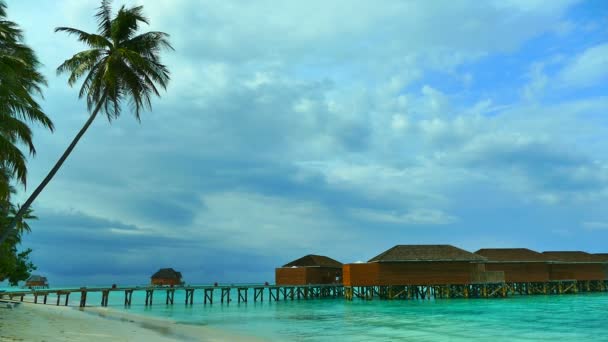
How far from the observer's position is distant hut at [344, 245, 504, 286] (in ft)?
146

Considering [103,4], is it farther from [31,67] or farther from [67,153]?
[67,153]

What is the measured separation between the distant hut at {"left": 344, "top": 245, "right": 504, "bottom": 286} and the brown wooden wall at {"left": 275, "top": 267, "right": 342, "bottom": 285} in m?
9.78

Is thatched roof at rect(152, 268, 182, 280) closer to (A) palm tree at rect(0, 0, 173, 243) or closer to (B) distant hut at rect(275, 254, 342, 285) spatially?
(B) distant hut at rect(275, 254, 342, 285)

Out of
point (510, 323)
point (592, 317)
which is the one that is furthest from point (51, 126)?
point (592, 317)

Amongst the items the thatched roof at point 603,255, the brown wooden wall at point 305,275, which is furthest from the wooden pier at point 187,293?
the thatched roof at point 603,255

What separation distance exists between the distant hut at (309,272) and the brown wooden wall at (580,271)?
27.5 metres

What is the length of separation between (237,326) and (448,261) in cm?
2646

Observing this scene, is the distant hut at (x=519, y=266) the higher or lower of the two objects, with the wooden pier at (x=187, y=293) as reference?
higher

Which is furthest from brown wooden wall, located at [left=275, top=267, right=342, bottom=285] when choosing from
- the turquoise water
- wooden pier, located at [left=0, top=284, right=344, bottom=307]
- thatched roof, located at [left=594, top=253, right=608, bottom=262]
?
thatched roof, located at [left=594, top=253, right=608, bottom=262]

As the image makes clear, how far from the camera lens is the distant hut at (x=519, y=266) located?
52031 mm

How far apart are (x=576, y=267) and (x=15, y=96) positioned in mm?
63578

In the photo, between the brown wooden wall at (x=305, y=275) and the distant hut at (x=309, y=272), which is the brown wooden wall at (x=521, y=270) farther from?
the brown wooden wall at (x=305, y=275)

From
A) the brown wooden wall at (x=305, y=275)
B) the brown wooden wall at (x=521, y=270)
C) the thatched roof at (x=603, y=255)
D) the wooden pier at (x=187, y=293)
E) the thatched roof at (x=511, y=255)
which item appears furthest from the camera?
the thatched roof at (x=603, y=255)

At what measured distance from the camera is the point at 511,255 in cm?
5322
